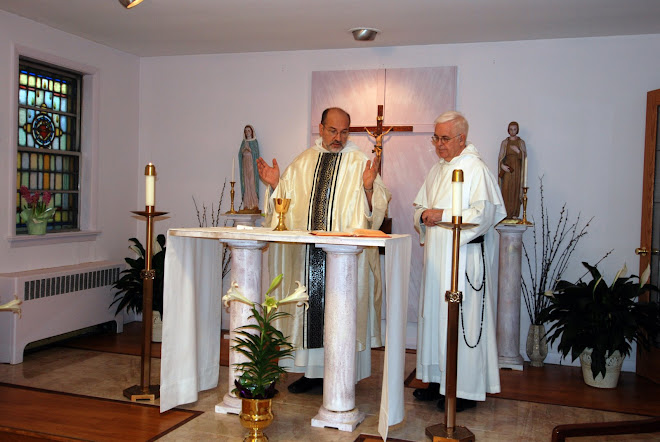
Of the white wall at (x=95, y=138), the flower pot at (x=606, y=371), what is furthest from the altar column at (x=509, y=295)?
the white wall at (x=95, y=138)

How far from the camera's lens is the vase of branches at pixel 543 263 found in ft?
19.1

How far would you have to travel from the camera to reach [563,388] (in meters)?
5.08

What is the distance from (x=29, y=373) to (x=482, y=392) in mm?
3291

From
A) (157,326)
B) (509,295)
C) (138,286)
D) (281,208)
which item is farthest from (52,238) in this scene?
(509,295)

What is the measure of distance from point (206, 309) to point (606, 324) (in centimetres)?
295

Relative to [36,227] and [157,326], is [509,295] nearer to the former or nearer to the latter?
[157,326]

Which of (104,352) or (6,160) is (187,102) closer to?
(6,160)

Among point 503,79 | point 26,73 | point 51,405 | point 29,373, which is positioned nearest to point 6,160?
point 26,73

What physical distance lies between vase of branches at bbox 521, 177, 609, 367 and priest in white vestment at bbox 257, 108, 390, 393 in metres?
2.00

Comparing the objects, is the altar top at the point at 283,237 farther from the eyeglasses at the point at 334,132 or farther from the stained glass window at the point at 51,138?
the stained glass window at the point at 51,138

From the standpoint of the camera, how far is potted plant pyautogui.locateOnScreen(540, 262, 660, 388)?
4977 millimetres

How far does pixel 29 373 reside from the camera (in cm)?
502

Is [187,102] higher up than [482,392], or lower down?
higher up

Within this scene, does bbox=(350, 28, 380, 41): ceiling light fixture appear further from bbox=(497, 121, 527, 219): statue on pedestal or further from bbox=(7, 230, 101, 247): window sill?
bbox=(7, 230, 101, 247): window sill
